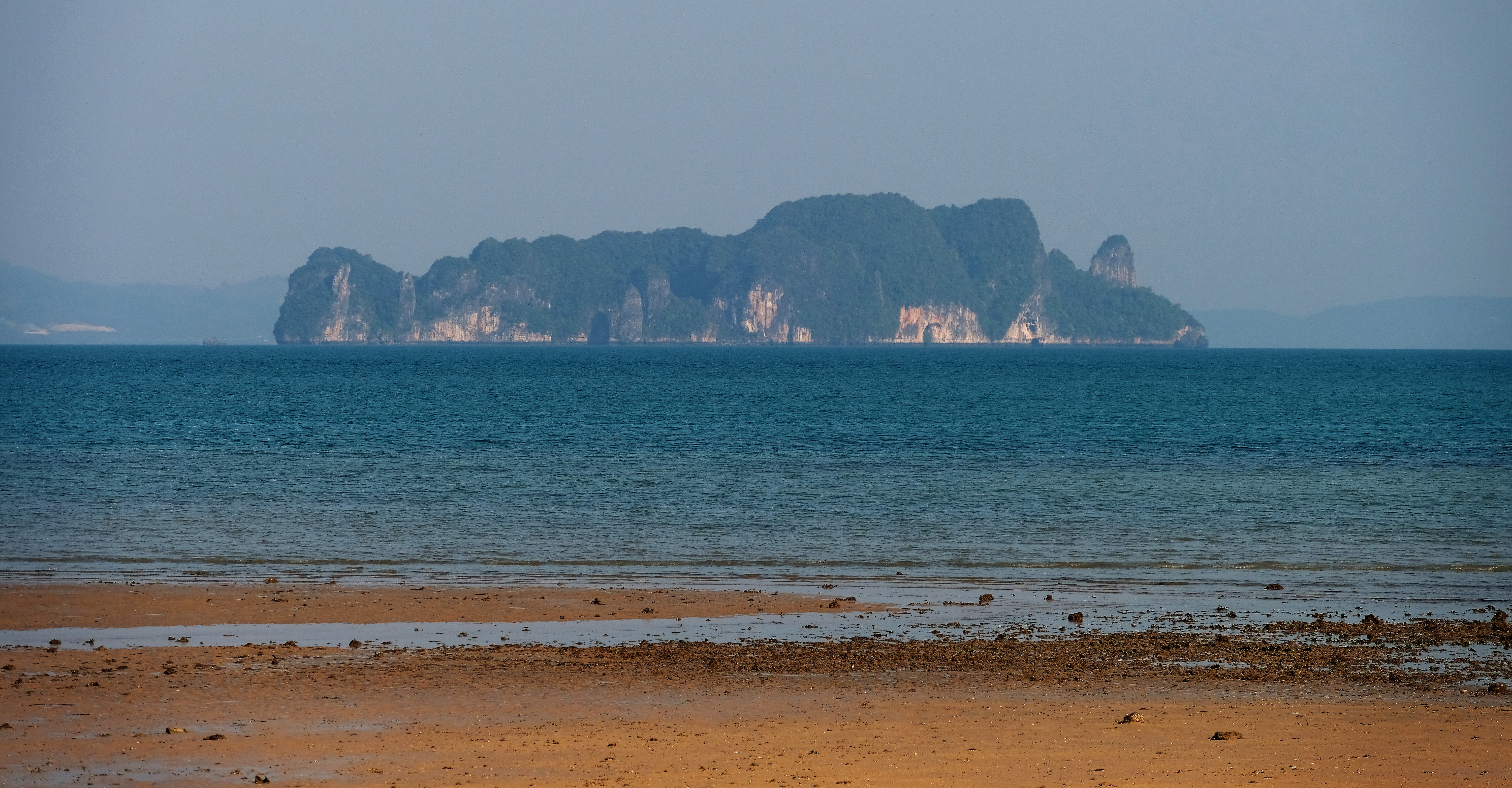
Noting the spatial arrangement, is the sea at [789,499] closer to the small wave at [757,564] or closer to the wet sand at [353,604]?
the small wave at [757,564]

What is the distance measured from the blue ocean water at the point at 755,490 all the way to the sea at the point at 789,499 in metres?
0.14

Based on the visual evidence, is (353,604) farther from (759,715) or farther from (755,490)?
(755,490)

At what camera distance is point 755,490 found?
3147 centimetres

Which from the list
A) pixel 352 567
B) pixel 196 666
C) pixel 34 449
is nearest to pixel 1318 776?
pixel 196 666

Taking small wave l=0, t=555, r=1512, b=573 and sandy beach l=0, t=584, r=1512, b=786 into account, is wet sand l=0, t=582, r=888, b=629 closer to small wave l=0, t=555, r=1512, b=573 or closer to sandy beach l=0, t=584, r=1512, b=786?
sandy beach l=0, t=584, r=1512, b=786

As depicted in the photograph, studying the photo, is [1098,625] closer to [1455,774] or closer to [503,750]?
[1455,774]

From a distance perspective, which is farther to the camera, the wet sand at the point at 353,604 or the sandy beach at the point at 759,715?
the wet sand at the point at 353,604

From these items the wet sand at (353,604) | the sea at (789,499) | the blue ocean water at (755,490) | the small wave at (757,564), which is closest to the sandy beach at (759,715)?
the wet sand at (353,604)

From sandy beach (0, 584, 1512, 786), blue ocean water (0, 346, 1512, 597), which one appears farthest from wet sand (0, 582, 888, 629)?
blue ocean water (0, 346, 1512, 597)

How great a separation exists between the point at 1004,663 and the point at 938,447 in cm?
3248

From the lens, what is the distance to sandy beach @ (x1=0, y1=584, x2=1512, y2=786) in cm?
924

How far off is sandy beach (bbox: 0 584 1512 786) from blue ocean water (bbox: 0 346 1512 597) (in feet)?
20.2

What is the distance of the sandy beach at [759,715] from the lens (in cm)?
924

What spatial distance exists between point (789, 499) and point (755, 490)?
77.6 inches
